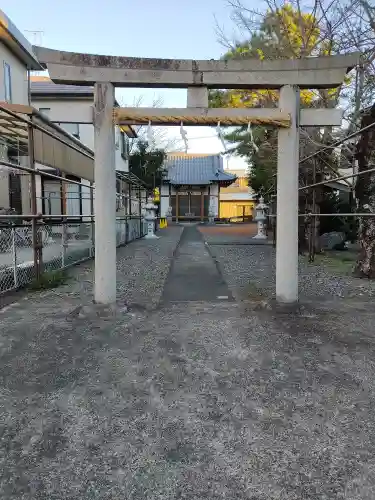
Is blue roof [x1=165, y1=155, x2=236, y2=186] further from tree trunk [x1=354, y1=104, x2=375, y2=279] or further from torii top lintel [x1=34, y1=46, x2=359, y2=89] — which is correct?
torii top lintel [x1=34, y1=46, x2=359, y2=89]

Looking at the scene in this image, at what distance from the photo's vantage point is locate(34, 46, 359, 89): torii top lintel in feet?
13.4

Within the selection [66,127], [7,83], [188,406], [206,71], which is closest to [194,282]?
[206,71]

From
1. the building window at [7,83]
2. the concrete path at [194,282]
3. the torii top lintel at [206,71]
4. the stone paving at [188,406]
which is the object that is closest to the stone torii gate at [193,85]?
the torii top lintel at [206,71]

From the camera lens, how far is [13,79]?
12.6 m

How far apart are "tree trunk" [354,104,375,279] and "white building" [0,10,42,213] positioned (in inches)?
293

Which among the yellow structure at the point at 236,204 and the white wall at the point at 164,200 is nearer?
the white wall at the point at 164,200

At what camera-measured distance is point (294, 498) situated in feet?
5.47

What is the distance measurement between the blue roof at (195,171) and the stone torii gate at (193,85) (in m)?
24.8

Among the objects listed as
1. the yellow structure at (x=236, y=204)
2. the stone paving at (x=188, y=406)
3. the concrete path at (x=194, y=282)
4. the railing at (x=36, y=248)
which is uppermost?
the yellow structure at (x=236, y=204)

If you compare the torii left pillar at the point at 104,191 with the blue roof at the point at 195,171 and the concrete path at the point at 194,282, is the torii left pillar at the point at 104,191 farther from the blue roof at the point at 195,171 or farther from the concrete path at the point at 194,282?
the blue roof at the point at 195,171

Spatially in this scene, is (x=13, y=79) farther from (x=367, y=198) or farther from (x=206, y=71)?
(x=367, y=198)

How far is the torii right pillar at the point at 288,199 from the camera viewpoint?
4.23 metres

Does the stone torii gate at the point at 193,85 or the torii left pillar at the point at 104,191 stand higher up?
the stone torii gate at the point at 193,85

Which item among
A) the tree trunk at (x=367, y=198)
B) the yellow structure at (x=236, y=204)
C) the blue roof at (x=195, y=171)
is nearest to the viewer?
the tree trunk at (x=367, y=198)
